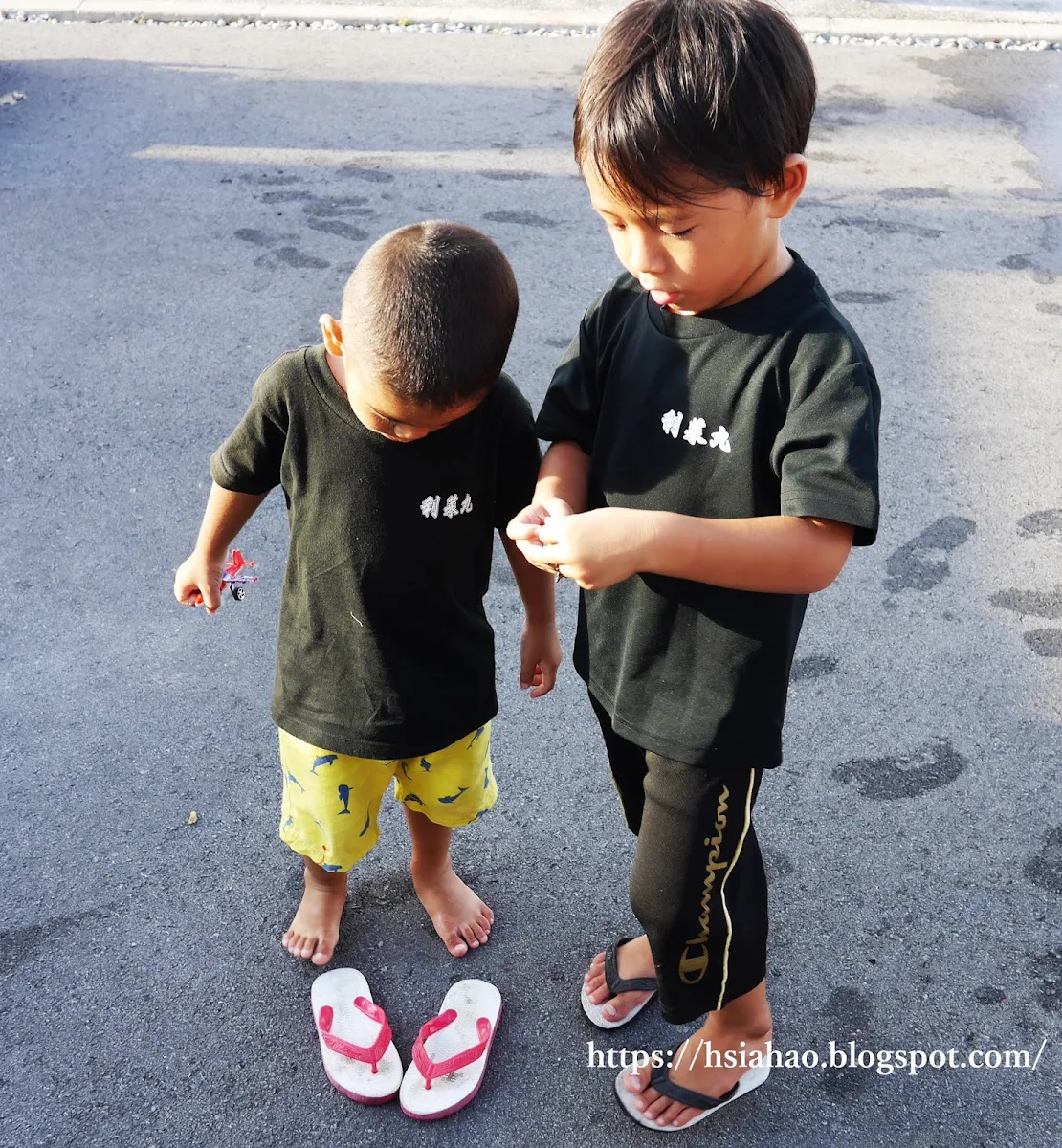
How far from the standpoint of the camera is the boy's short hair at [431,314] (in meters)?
1.34

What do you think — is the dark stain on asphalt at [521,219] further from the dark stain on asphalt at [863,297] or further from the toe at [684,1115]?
the toe at [684,1115]

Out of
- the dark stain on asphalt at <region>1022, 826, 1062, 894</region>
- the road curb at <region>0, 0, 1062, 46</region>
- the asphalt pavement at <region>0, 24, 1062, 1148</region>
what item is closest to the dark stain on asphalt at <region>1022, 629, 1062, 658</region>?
the asphalt pavement at <region>0, 24, 1062, 1148</region>

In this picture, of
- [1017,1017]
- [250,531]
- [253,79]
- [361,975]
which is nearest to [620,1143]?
[361,975]

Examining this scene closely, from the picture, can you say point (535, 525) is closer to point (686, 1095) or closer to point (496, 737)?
point (686, 1095)

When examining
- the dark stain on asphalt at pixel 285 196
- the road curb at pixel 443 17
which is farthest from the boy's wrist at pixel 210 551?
the road curb at pixel 443 17

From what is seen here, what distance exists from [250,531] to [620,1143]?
169 centimetres

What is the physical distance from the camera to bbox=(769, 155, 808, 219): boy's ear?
47.6 inches

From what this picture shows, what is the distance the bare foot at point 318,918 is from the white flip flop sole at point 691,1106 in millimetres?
504

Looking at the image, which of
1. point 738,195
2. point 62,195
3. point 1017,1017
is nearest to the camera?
point 738,195

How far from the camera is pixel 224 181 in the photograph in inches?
181

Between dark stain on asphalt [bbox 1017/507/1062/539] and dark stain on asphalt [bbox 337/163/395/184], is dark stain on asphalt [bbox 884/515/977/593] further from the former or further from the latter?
dark stain on asphalt [bbox 337/163/395/184]

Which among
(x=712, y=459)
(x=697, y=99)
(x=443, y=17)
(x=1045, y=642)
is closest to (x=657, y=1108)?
(x=712, y=459)

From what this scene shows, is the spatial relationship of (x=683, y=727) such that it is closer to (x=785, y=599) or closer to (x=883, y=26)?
(x=785, y=599)

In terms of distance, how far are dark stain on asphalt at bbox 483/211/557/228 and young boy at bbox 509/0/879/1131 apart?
120 inches
